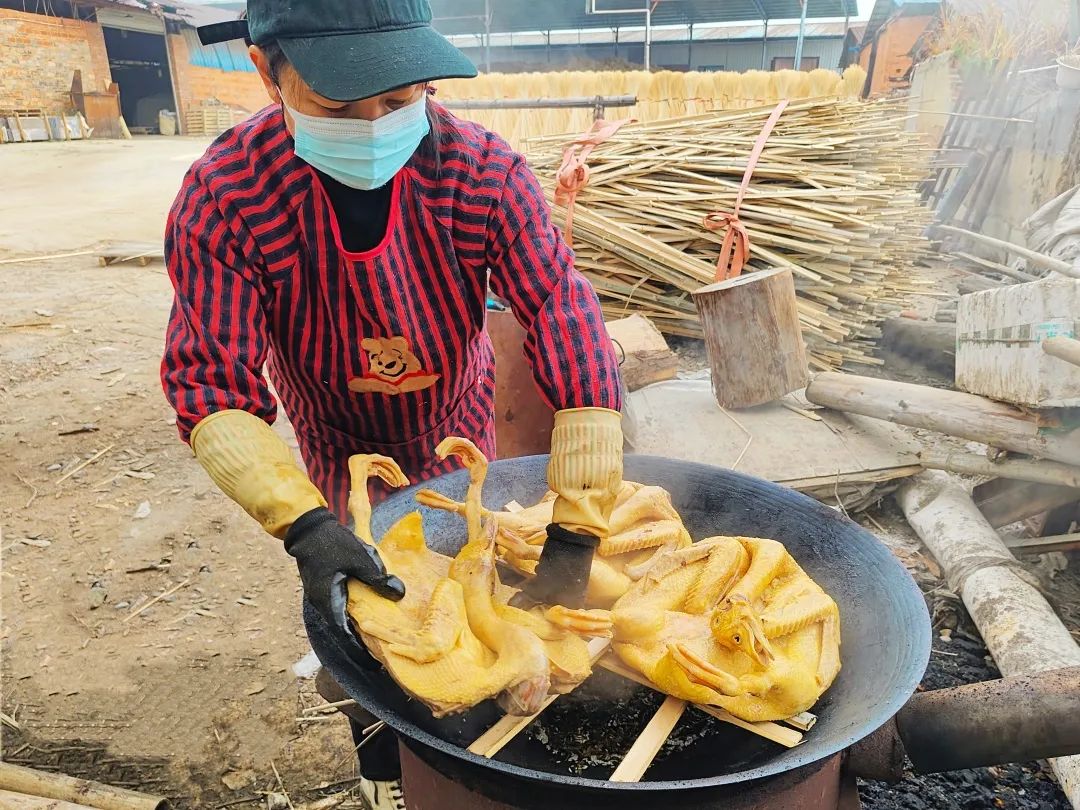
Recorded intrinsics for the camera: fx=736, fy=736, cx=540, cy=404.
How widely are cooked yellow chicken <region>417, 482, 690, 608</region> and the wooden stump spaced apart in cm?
301

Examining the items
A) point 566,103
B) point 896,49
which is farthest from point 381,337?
Answer: point 896,49

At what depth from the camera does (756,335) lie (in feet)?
16.6

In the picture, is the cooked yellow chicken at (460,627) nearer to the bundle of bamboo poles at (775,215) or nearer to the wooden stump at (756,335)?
the wooden stump at (756,335)

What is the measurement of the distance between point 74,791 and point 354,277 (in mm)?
2258

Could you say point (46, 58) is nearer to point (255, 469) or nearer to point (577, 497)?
point (255, 469)

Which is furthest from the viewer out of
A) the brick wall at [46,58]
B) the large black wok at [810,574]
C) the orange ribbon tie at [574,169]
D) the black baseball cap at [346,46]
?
the brick wall at [46,58]

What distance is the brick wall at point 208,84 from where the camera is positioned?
2645 cm

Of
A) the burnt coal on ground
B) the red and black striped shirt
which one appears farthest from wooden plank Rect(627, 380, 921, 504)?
the red and black striped shirt

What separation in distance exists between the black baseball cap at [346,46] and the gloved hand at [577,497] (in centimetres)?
96

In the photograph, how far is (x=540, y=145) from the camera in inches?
343

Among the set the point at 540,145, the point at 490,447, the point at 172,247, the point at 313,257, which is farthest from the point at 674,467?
the point at 540,145

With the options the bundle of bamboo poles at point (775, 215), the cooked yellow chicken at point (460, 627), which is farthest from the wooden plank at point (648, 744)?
the bundle of bamboo poles at point (775, 215)

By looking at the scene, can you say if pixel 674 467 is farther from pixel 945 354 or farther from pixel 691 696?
pixel 945 354

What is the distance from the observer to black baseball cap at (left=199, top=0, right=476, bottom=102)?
1776mm
